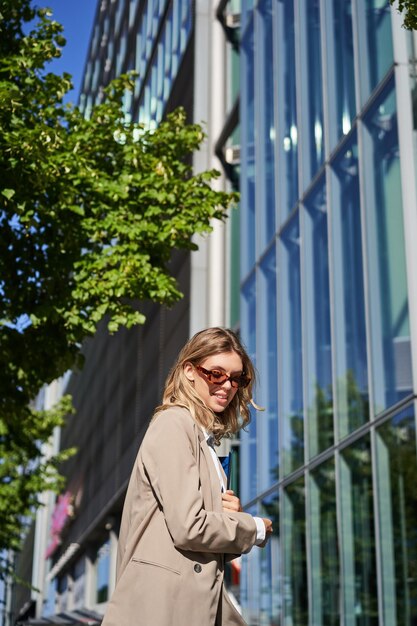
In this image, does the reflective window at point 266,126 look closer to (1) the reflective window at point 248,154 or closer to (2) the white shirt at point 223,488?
(1) the reflective window at point 248,154

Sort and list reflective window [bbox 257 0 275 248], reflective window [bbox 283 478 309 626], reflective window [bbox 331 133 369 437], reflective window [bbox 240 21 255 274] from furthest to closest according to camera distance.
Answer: reflective window [bbox 240 21 255 274] < reflective window [bbox 257 0 275 248] < reflective window [bbox 283 478 309 626] < reflective window [bbox 331 133 369 437]

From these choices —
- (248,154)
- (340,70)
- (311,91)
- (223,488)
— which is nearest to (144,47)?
(248,154)

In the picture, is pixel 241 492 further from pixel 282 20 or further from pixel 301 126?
pixel 282 20

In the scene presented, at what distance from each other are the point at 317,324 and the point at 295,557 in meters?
3.10

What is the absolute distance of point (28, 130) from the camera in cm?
913

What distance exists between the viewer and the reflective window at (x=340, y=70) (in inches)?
495

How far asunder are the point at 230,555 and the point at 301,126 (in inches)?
496

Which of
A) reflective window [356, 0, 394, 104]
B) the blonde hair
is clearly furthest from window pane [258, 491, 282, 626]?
the blonde hair

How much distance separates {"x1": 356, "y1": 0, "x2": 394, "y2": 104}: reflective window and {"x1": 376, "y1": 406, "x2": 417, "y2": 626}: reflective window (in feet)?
12.7

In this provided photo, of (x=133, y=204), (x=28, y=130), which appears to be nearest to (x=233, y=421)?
(x=28, y=130)

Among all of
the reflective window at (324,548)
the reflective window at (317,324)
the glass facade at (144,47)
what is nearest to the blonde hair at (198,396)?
the reflective window at (324,548)

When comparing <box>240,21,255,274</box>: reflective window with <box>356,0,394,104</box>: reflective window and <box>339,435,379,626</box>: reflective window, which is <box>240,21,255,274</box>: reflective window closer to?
<box>356,0,394,104</box>: reflective window

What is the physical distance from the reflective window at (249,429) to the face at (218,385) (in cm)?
1284

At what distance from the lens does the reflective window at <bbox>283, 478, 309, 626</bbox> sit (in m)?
13.0
